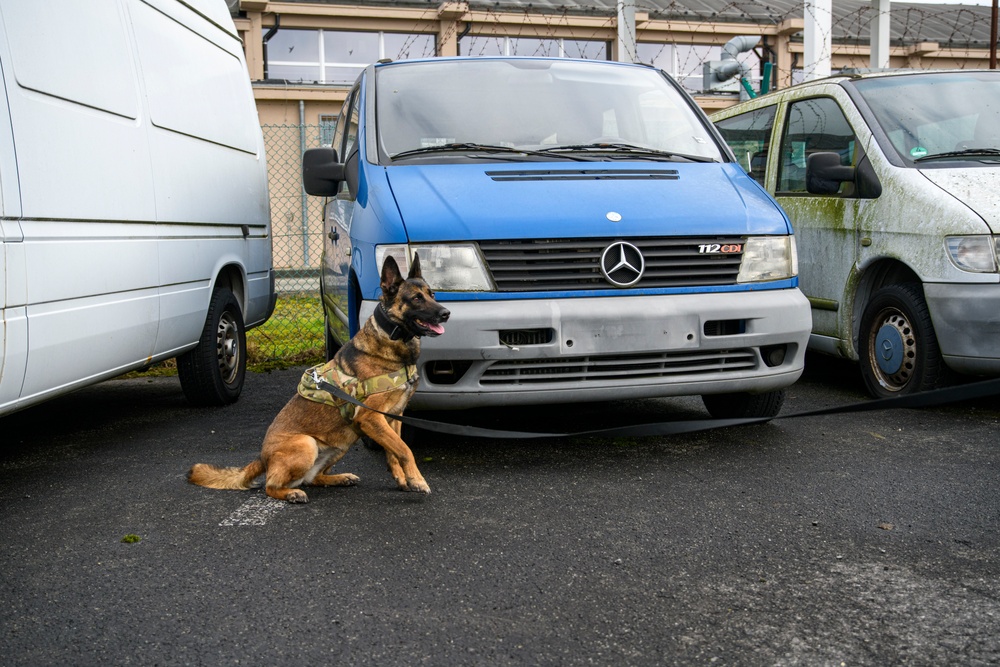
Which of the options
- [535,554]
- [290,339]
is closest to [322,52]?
[290,339]

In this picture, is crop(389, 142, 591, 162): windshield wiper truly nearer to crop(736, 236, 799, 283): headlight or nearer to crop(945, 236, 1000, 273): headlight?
crop(736, 236, 799, 283): headlight

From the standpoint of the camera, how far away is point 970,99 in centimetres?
593

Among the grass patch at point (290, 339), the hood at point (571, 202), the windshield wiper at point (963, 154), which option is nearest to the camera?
the hood at point (571, 202)

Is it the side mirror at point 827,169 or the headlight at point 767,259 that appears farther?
the side mirror at point 827,169

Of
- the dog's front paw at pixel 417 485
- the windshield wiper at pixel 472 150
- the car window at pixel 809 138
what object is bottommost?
the dog's front paw at pixel 417 485

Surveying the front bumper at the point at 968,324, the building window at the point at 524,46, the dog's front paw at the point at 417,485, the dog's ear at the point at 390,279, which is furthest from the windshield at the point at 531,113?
the building window at the point at 524,46

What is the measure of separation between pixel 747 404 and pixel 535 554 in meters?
2.21

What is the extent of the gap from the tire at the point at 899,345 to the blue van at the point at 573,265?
962mm

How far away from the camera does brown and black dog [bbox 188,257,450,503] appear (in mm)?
3854

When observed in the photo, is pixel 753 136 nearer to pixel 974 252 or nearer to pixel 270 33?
pixel 974 252

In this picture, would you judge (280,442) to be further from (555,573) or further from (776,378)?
(776,378)

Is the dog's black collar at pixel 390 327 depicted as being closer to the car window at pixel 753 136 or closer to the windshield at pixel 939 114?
the windshield at pixel 939 114

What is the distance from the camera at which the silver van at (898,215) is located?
16.4 ft

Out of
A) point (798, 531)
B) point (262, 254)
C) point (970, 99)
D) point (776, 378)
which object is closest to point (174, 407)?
point (262, 254)
